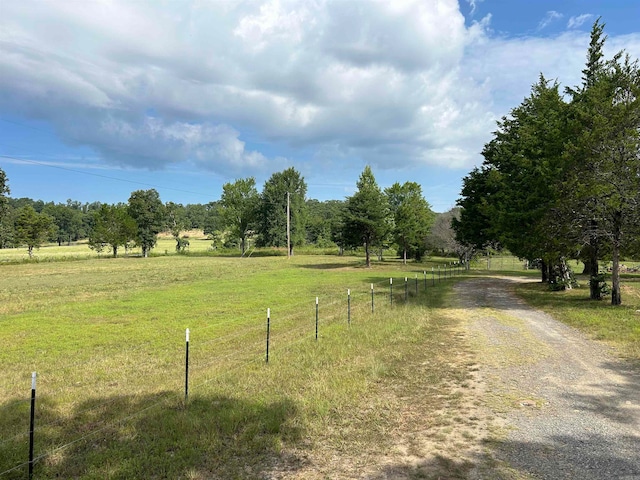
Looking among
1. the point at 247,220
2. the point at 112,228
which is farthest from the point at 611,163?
the point at 112,228

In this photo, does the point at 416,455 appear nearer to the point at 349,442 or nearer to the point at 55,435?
the point at 349,442

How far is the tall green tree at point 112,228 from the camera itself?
85750 mm

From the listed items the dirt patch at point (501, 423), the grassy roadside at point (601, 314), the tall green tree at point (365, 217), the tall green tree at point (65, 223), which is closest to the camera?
the dirt patch at point (501, 423)

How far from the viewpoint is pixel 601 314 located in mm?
16906

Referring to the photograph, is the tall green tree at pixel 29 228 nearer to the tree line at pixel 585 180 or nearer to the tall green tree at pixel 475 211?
the tall green tree at pixel 475 211

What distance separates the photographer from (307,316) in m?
17.9

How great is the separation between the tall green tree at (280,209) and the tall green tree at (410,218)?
888 inches

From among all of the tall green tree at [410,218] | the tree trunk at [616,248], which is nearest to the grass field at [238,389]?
the tree trunk at [616,248]

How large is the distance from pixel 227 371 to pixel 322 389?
278 cm

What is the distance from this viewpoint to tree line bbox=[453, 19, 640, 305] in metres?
18.0

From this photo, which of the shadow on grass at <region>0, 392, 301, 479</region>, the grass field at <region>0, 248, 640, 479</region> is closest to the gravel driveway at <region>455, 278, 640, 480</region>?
the grass field at <region>0, 248, 640, 479</region>

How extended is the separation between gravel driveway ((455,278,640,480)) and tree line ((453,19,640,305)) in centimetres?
766

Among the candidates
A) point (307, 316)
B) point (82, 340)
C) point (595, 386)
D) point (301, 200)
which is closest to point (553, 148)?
point (307, 316)

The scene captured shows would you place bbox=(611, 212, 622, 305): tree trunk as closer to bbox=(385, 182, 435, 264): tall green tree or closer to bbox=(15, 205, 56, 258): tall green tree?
bbox=(385, 182, 435, 264): tall green tree
